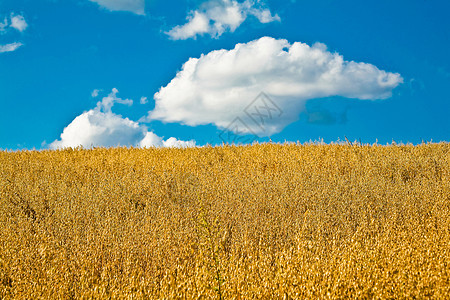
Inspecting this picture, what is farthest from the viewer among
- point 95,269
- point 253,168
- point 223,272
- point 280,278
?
point 253,168

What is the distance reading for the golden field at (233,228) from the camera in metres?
2.82

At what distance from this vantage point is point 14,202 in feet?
21.0

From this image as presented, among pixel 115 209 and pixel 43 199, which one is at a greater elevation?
pixel 43 199

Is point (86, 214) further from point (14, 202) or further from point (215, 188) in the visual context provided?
point (215, 188)

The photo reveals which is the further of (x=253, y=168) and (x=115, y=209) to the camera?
(x=253, y=168)

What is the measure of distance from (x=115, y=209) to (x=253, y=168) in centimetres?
377

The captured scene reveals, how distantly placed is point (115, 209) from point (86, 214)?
482 millimetres

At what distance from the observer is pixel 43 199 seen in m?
6.38

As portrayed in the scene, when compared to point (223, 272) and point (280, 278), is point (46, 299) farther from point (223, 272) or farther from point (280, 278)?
point (280, 278)

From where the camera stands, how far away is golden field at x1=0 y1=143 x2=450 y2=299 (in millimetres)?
2824

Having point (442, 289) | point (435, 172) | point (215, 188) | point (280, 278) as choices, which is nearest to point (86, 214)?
point (215, 188)

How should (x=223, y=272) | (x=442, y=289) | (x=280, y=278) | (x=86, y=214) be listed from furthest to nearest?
(x=86, y=214) → (x=223, y=272) → (x=280, y=278) → (x=442, y=289)

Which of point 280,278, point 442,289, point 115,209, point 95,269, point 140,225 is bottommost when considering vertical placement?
point 442,289

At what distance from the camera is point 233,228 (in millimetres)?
4777
